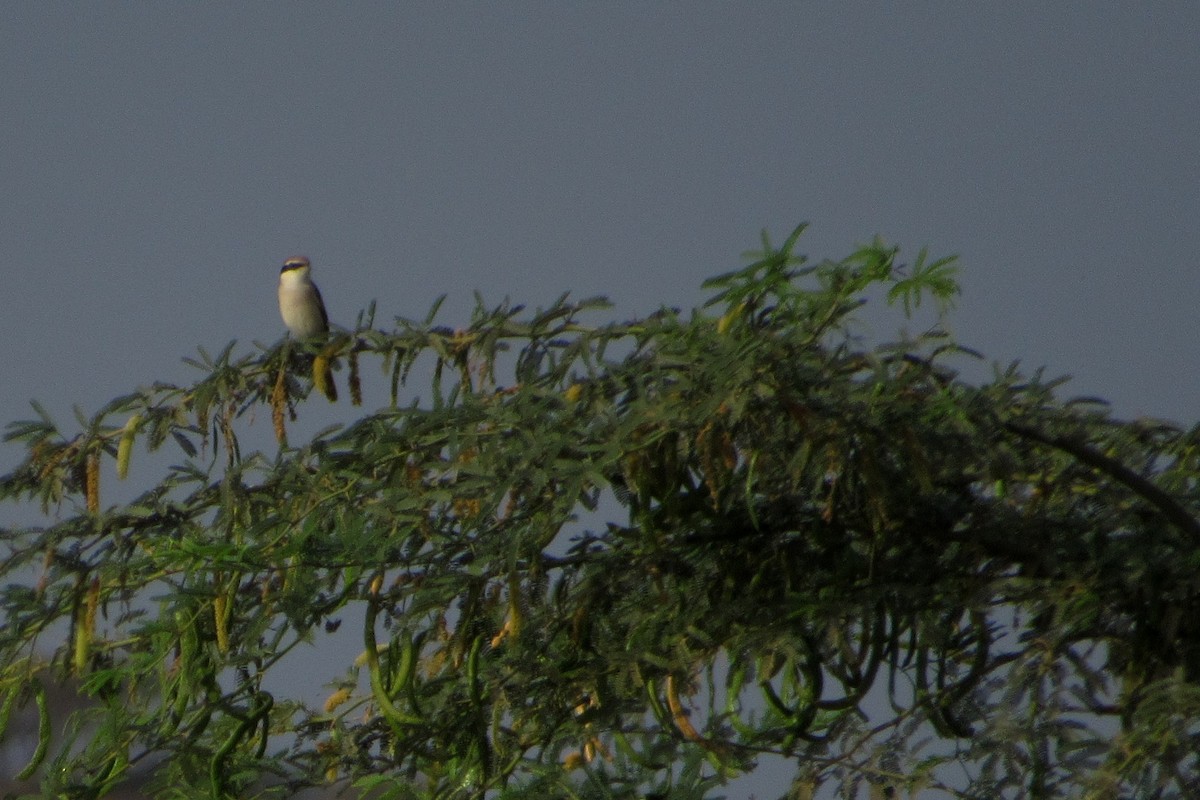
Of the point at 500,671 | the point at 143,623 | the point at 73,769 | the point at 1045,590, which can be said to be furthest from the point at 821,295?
the point at 73,769

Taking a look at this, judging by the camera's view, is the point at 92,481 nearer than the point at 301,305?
Yes

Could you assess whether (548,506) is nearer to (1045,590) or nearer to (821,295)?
(821,295)

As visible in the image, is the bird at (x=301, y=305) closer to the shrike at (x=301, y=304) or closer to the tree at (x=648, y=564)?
the shrike at (x=301, y=304)

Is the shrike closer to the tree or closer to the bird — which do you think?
the bird

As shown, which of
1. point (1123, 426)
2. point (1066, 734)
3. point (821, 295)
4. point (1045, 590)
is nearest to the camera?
point (821, 295)

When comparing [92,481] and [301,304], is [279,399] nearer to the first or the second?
[92,481]

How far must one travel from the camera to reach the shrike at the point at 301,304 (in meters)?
8.12

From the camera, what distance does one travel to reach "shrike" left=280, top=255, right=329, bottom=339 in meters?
8.12

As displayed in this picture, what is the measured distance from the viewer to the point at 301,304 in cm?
817

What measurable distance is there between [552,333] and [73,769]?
1333 mm

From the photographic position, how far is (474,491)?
3.11 metres

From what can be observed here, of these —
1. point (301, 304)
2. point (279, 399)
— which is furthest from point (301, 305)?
point (279, 399)

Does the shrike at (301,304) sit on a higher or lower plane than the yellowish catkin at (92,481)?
higher

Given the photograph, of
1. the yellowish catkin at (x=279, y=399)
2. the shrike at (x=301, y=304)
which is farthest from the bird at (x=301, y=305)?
the yellowish catkin at (x=279, y=399)
